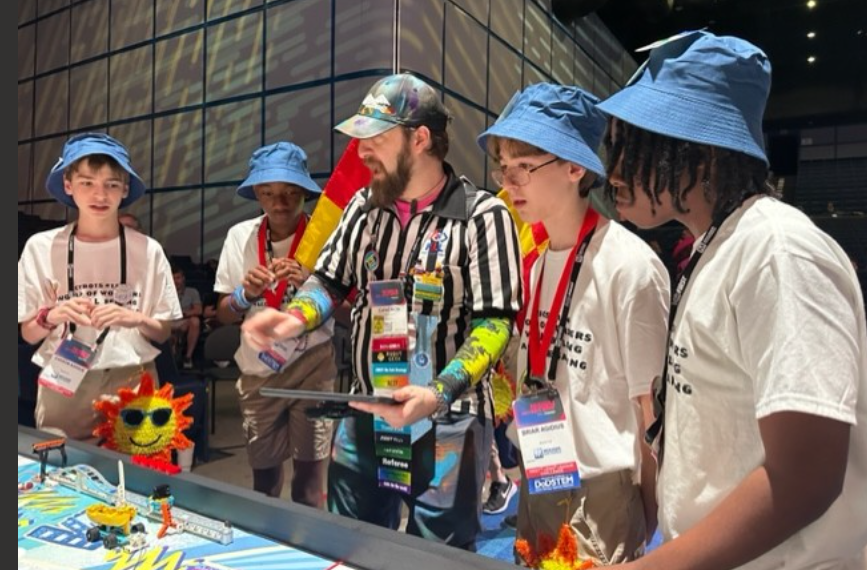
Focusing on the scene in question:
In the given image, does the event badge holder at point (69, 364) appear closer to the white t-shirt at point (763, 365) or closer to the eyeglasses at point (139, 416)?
the eyeglasses at point (139, 416)

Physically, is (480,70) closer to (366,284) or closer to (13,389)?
(366,284)

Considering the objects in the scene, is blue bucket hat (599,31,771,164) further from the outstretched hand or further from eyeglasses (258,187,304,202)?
eyeglasses (258,187,304,202)

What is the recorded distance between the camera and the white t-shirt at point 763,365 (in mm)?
633

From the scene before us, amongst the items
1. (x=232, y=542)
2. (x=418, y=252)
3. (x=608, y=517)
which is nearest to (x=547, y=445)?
(x=608, y=517)

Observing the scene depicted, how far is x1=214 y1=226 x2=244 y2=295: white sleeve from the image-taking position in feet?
7.90

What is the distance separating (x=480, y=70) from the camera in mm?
3129

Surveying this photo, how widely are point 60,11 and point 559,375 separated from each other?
154 inches

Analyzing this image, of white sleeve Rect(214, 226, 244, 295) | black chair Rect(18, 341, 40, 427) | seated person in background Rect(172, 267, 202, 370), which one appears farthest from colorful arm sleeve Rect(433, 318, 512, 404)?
black chair Rect(18, 341, 40, 427)

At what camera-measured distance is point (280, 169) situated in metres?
2.34

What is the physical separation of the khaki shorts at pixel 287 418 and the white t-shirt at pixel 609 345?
4.25 ft

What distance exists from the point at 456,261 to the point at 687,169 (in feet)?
2.23

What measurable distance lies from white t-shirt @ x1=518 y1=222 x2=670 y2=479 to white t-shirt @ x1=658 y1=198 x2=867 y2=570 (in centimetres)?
34

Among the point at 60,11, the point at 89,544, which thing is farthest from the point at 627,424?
the point at 60,11

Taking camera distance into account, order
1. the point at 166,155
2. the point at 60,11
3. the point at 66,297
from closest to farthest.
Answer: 1. the point at 66,297
2. the point at 166,155
3. the point at 60,11
